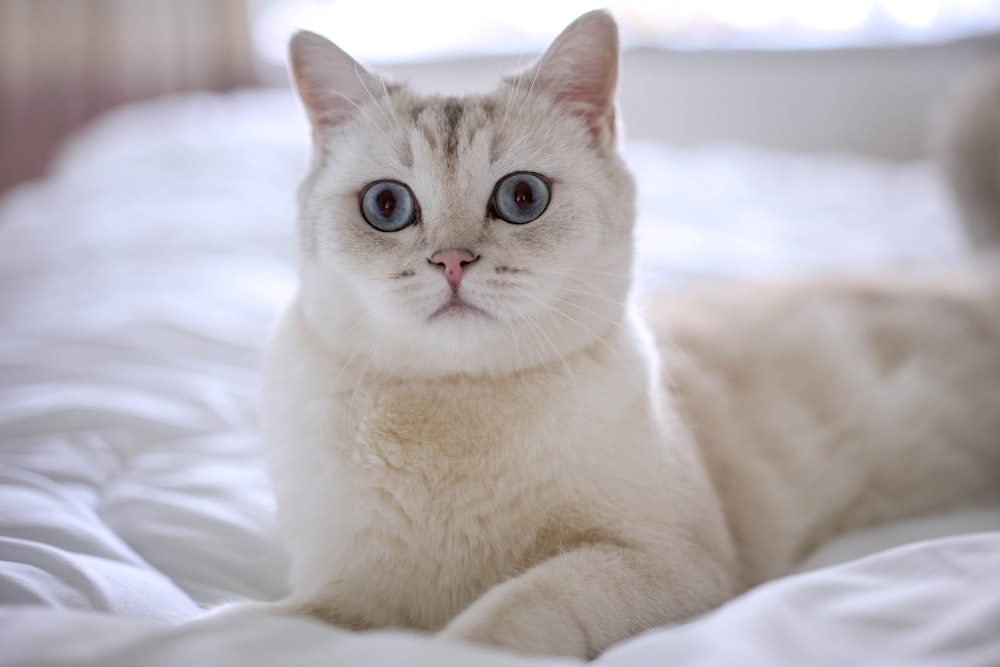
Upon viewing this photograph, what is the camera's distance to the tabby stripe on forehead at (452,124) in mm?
1310

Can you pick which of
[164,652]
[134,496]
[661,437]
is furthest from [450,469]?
[134,496]

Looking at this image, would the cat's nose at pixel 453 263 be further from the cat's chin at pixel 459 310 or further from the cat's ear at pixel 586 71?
the cat's ear at pixel 586 71

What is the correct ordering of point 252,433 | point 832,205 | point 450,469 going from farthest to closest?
1. point 832,205
2. point 252,433
3. point 450,469

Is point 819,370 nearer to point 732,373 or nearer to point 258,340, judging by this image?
point 732,373

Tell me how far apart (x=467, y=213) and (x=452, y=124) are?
179 mm

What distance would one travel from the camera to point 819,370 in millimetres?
1905

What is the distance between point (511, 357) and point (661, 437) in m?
0.29

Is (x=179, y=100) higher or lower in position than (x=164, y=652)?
higher

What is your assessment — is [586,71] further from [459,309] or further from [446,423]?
[446,423]

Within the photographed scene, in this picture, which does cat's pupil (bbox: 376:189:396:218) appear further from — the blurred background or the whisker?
the blurred background

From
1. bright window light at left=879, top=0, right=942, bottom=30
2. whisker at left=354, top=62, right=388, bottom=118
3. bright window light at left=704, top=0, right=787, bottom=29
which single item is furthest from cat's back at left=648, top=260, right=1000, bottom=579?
bright window light at left=704, top=0, right=787, bottom=29

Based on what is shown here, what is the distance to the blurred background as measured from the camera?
5246mm

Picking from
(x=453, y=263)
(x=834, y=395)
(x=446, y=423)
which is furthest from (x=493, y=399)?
(x=834, y=395)

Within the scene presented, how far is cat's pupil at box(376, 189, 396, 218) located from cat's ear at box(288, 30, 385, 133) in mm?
224
